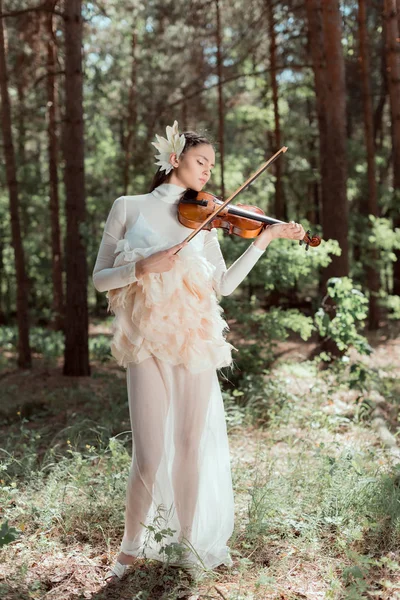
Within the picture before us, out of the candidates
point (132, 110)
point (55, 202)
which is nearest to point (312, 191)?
point (132, 110)

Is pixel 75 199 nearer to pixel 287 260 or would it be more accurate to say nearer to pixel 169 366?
pixel 287 260

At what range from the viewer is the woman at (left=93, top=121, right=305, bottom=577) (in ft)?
10.3

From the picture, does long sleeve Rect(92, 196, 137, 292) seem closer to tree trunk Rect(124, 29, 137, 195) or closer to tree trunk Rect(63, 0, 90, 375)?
tree trunk Rect(63, 0, 90, 375)

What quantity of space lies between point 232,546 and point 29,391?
18.2ft

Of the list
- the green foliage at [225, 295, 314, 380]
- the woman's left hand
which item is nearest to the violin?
the woman's left hand

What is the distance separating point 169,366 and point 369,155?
10023mm

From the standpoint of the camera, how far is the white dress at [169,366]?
10.3 feet

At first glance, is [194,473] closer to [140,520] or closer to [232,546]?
[140,520]

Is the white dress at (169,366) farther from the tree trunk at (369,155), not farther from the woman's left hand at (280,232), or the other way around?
the tree trunk at (369,155)

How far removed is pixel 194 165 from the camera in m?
3.22

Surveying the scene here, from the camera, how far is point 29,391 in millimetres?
8594

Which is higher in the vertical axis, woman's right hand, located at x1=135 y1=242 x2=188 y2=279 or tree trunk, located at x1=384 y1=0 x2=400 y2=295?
tree trunk, located at x1=384 y1=0 x2=400 y2=295

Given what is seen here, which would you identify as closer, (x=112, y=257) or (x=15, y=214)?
(x=112, y=257)

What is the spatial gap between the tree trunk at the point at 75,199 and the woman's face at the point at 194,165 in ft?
17.7
